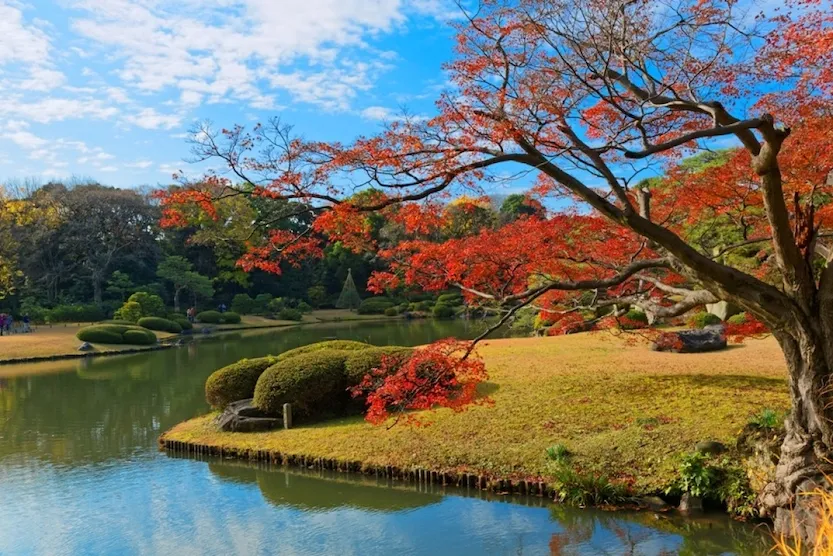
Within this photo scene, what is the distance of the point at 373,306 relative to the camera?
140 feet

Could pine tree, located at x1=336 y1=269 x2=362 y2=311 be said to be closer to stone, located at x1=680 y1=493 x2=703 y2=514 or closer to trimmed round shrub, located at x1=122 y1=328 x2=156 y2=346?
trimmed round shrub, located at x1=122 y1=328 x2=156 y2=346

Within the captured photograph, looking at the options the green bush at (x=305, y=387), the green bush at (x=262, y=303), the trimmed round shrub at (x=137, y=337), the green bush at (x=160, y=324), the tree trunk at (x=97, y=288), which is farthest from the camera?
the green bush at (x=262, y=303)

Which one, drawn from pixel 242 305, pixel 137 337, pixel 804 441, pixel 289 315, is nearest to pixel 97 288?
pixel 242 305

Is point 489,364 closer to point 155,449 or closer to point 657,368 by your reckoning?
point 657,368

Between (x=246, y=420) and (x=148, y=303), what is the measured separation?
25218 millimetres

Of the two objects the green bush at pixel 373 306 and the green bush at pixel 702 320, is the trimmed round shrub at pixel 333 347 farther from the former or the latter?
the green bush at pixel 373 306

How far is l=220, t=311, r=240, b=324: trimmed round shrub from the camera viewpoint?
119 feet

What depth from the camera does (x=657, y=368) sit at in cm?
1001

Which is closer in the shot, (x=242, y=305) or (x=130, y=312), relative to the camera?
(x=130, y=312)

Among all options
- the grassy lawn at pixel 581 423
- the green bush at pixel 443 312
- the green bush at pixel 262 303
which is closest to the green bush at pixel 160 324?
the green bush at pixel 262 303

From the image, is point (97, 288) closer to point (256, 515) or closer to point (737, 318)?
point (256, 515)

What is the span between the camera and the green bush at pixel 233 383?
1065 centimetres

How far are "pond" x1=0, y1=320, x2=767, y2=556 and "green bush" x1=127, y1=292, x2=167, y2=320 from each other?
22.0 metres

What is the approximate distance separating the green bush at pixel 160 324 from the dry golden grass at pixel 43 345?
3180 mm
